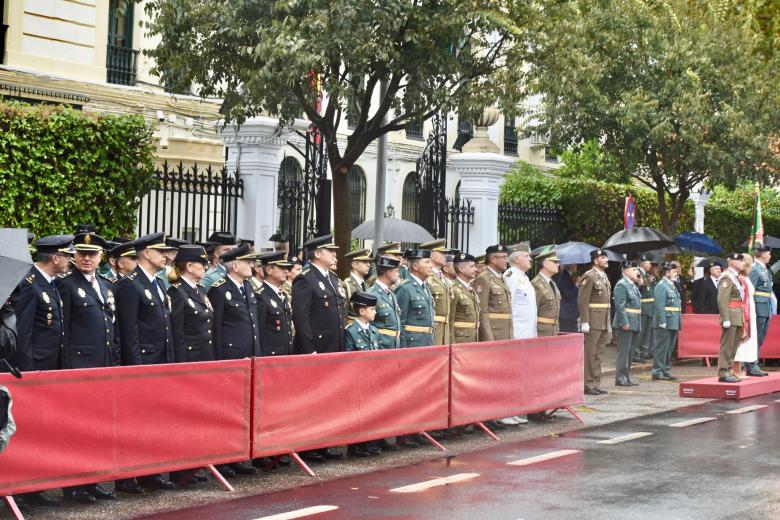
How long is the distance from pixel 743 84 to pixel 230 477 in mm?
16169

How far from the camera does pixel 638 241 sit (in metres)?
20.4

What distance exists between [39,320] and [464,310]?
5675 millimetres

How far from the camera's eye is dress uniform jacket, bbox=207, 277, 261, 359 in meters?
10.8

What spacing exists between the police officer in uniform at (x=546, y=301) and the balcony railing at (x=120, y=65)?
14221 millimetres

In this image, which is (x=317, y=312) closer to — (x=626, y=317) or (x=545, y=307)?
(x=545, y=307)

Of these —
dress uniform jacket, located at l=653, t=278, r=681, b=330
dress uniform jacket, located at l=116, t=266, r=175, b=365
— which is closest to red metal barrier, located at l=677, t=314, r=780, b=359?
dress uniform jacket, located at l=653, t=278, r=681, b=330

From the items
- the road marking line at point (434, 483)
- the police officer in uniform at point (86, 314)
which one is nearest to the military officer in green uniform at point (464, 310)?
the road marking line at point (434, 483)

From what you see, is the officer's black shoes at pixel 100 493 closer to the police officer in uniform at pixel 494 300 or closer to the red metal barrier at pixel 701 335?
the police officer in uniform at pixel 494 300

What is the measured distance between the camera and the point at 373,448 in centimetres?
1166

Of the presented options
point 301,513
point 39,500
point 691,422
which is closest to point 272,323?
point 301,513

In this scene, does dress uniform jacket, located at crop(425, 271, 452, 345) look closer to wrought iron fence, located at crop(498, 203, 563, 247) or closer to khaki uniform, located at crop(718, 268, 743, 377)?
khaki uniform, located at crop(718, 268, 743, 377)

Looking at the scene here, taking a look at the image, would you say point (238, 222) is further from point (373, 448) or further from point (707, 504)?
point (707, 504)

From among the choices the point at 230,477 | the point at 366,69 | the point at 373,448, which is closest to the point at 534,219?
the point at 366,69

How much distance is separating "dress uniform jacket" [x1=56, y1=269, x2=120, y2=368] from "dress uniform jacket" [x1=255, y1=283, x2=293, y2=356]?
187 cm
